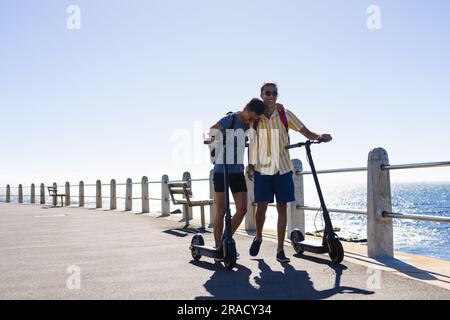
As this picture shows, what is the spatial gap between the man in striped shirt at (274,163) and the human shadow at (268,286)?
25.1 inches

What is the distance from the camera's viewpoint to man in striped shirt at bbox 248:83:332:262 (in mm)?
5449

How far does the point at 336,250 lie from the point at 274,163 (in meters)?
1.16

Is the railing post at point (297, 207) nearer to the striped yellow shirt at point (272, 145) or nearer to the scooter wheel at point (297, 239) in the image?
the scooter wheel at point (297, 239)

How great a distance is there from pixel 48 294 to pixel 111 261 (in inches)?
69.3

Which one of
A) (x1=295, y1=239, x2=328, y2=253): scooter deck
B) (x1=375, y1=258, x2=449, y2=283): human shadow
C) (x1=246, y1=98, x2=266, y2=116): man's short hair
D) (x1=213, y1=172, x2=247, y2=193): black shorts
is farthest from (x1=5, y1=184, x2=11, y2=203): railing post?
(x1=375, y1=258, x2=449, y2=283): human shadow

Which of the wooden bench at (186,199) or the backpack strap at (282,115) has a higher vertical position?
the backpack strap at (282,115)

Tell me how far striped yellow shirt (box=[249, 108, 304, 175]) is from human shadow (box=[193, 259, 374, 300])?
1.13 meters

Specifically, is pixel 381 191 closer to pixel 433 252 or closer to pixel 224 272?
pixel 224 272

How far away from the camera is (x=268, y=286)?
4.15 m

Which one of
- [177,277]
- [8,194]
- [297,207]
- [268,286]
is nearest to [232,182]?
[177,277]

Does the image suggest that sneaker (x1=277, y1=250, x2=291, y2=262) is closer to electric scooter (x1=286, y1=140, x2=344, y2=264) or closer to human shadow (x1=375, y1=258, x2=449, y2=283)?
electric scooter (x1=286, y1=140, x2=344, y2=264)

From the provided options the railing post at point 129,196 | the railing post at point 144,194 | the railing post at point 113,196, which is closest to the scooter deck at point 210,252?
the railing post at point 144,194

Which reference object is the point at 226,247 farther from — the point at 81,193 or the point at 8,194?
the point at 8,194

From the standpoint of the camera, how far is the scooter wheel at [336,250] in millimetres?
5148
